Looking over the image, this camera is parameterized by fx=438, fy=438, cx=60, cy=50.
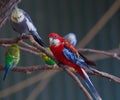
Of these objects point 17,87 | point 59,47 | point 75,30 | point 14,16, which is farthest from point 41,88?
point 59,47

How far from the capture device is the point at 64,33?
244 centimetres

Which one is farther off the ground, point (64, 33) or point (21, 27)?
point (21, 27)

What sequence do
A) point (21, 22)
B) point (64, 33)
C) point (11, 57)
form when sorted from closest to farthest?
point (11, 57), point (21, 22), point (64, 33)

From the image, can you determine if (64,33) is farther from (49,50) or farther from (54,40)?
(54,40)

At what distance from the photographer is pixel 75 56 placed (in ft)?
2.81

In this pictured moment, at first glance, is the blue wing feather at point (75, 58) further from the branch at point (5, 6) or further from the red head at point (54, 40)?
the branch at point (5, 6)

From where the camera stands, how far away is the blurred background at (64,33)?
2.40 m

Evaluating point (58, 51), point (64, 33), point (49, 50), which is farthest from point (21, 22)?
point (64, 33)

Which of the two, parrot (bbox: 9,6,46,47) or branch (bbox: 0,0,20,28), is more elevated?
branch (bbox: 0,0,20,28)

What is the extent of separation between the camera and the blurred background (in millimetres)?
2396

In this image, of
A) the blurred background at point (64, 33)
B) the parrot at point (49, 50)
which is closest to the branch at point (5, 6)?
the parrot at point (49, 50)

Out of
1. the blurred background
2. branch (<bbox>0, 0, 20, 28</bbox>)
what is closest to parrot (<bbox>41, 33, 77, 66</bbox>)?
branch (<bbox>0, 0, 20, 28</bbox>)

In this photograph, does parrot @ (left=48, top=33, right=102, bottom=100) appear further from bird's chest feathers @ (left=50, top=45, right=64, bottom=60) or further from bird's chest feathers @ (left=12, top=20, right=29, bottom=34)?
bird's chest feathers @ (left=12, top=20, right=29, bottom=34)

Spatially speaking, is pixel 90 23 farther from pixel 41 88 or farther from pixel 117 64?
pixel 41 88
